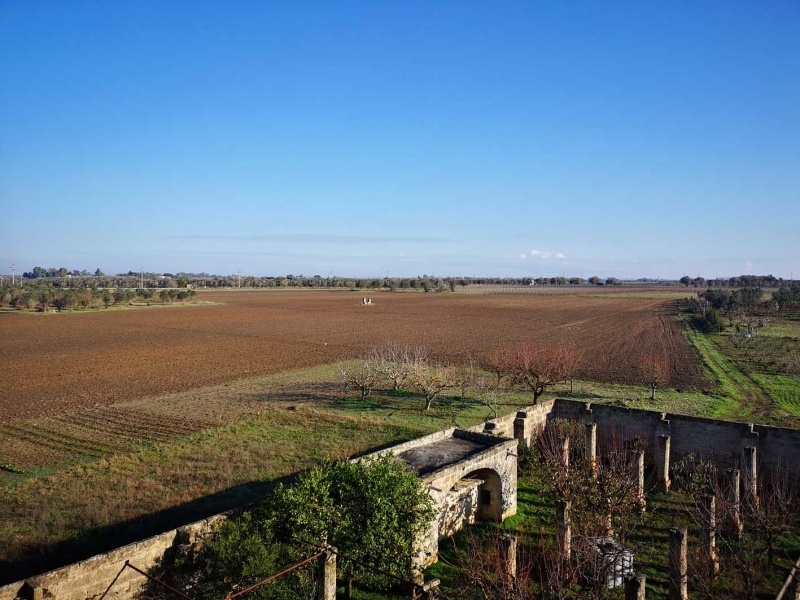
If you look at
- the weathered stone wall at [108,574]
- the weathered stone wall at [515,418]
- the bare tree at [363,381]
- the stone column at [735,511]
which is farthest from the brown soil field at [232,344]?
the stone column at [735,511]

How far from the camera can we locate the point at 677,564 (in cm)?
1146

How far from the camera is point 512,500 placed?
1652cm

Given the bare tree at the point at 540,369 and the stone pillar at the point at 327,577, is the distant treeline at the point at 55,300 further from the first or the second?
the stone pillar at the point at 327,577

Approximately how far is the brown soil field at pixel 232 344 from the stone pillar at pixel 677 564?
20286mm

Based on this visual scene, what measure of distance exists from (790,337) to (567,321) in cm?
2658

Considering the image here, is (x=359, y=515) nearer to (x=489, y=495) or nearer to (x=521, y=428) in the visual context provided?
(x=489, y=495)

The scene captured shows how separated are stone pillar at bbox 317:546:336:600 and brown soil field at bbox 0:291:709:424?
17.5 metres

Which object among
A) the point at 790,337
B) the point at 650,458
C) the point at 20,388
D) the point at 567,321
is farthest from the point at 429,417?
the point at 567,321

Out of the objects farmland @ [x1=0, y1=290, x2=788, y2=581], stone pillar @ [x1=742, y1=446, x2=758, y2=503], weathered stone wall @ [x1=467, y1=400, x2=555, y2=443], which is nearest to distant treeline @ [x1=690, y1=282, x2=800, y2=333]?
farmland @ [x1=0, y1=290, x2=788, y2=581]

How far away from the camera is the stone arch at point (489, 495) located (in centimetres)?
1595

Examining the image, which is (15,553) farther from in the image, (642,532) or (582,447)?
(582,447)

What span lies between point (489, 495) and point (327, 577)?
7712 mm

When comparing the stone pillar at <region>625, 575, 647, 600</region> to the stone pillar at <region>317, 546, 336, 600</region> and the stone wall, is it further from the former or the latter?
the stone wall

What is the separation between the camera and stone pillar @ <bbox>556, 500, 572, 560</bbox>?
12.9 m
